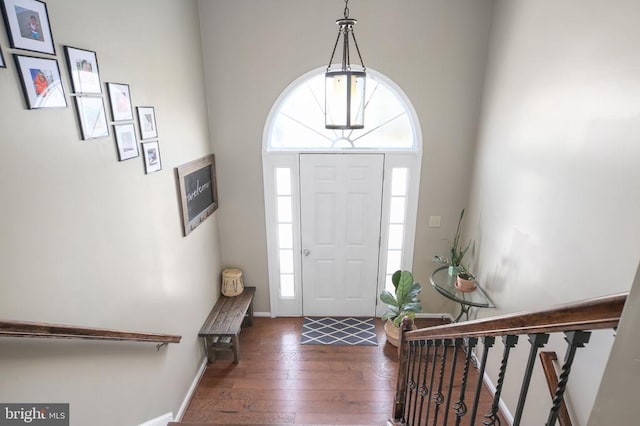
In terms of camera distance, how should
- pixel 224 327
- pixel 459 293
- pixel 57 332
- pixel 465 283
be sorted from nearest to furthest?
1. pixel 57 332
2. pixel 465 283
3. pixel 459 293
4. pixel 224 327

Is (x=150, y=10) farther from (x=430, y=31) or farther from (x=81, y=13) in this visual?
(x=430, y=31)

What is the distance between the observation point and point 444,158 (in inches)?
146

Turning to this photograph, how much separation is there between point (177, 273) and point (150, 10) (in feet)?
6.70

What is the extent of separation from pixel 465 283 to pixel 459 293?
0.57ft

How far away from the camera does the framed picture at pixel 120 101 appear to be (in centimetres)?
201

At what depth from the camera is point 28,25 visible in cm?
144

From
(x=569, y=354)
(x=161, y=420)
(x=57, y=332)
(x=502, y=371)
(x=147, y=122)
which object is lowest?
(x=161, y=420)

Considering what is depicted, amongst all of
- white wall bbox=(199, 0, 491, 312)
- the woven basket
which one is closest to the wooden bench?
Result: the woven basket

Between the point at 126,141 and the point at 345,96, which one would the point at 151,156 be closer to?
the point at 126,141

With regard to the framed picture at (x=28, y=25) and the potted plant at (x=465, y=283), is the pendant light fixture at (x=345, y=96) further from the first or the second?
the potted plant at (x=465, y=283)

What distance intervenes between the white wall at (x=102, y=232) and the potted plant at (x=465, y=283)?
2.54 meters

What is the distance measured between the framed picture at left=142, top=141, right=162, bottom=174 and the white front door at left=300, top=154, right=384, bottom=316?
65.1 inches

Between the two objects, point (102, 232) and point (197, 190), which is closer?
point (102, 232)

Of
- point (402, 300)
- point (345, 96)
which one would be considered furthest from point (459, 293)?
point (345, 96)
